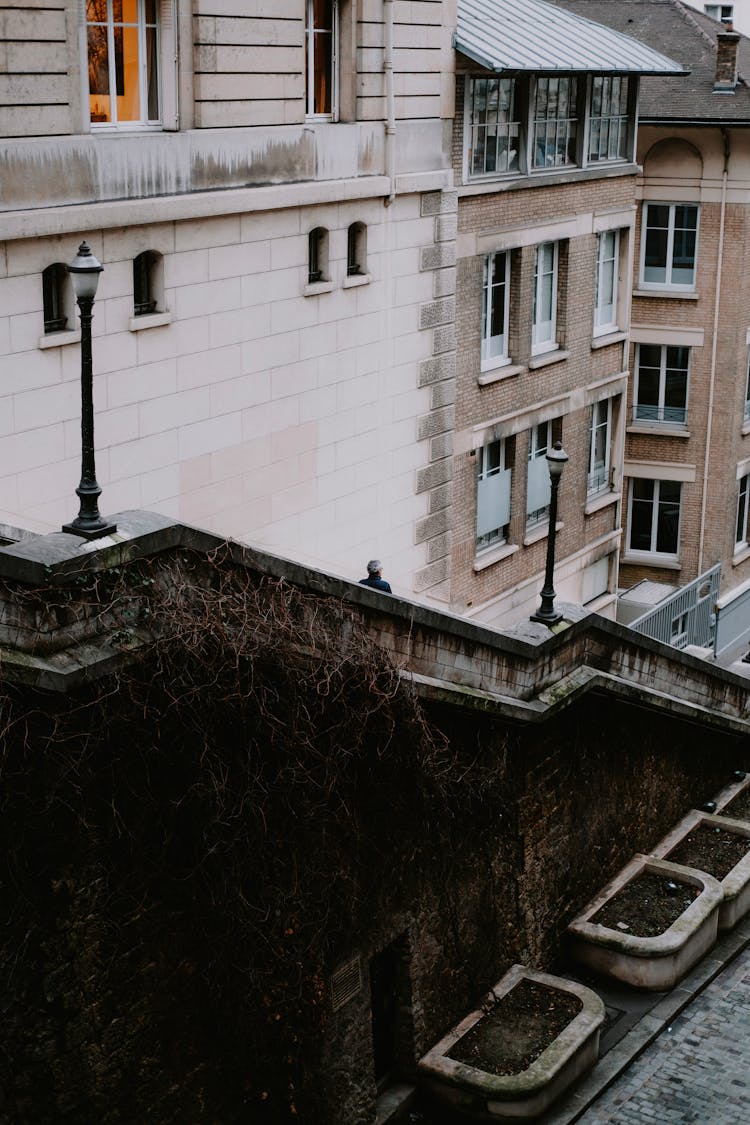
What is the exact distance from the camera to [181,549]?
1141cm

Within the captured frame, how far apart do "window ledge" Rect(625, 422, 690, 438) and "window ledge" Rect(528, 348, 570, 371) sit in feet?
27.5

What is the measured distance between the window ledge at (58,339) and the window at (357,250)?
17.2 feet

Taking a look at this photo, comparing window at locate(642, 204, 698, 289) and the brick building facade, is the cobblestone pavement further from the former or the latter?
window at locate(642, 204, 698, 289)

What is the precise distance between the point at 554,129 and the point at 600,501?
7.50 meters

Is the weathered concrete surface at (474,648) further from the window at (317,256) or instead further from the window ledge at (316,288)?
the window at (317,256)

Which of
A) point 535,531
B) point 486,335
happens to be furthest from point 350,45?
point 535,531

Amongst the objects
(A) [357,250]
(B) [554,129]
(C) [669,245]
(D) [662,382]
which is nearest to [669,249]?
(C) [669,245]

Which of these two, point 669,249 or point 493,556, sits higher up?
point 669,249

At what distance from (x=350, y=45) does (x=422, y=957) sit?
11690mm

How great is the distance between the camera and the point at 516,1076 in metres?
14.3

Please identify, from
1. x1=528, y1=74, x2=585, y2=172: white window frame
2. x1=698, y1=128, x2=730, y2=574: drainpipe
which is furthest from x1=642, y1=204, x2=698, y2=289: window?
x1=528, y1=74, x2=585, y2=172: white window frame

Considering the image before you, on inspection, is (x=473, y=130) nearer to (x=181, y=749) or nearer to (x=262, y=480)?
(x=262, y=480)

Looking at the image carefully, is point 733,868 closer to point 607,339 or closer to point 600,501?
point 600,501

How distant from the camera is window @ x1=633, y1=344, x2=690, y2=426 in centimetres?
3381
